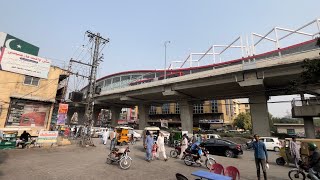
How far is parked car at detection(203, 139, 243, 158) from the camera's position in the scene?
16703 millimetres

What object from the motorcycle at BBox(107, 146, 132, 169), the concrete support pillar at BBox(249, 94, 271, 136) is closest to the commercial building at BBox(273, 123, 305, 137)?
the concrete support pillar at BBox(249, 94, 271, 136)

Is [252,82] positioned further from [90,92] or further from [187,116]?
[90,92]

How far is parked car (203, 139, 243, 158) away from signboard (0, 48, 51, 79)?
19.4 meters


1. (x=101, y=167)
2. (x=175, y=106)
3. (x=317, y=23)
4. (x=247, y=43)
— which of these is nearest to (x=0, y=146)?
(x=101, y=167)

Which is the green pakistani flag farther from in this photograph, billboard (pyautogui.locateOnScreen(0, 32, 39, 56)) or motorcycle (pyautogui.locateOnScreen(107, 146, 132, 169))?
motorcycle (pyautogui.locateOnScreen(107, 146, 132, 169))

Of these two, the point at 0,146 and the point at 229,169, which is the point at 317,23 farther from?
the point at 0,146

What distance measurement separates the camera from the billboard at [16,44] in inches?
828

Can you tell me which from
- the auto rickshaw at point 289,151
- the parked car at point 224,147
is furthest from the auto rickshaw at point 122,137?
the auto rickshaw at point 289,151

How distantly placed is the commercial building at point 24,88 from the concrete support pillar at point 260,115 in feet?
82.6

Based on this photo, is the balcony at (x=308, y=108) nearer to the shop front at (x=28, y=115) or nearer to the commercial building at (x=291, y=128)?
the shop front at (x=28, y=115)

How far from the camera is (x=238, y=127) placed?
228 ft

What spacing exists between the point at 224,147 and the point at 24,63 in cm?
2221

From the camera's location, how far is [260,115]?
25.9m

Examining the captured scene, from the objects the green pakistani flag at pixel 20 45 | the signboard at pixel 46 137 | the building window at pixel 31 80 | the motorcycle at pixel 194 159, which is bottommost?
the motorcycle at pixel 194 159
